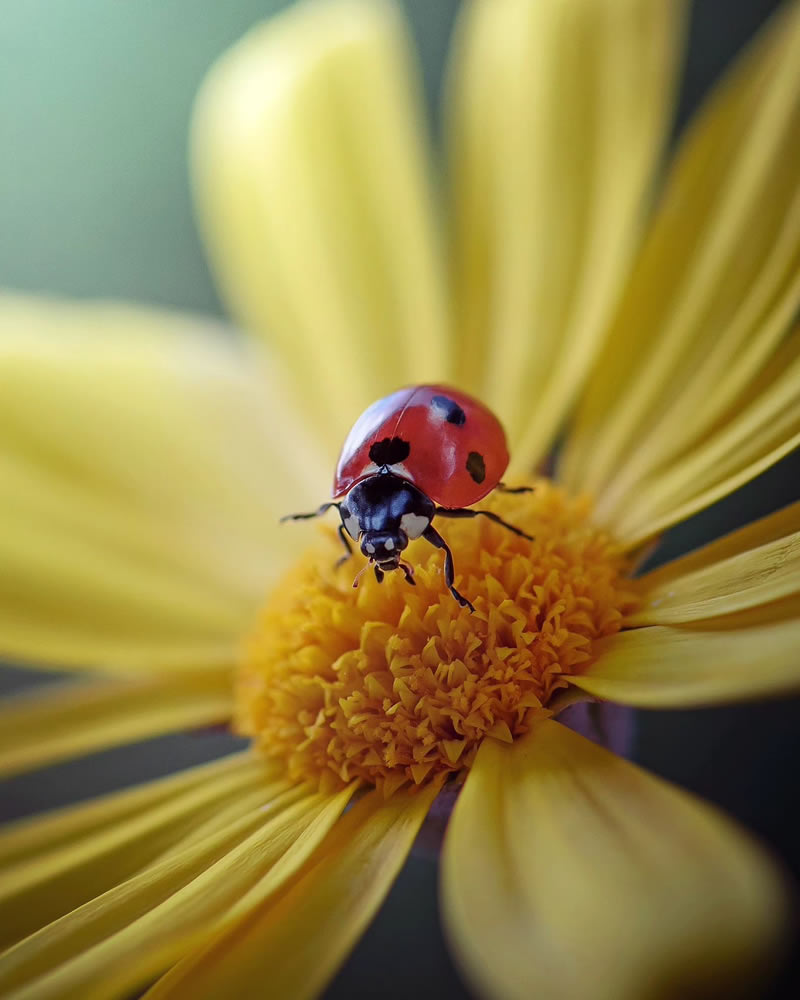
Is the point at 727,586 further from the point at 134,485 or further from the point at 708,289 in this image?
the point at 134,485

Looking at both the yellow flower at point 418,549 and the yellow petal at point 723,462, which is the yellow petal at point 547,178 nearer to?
the yellow flower at point 418,549

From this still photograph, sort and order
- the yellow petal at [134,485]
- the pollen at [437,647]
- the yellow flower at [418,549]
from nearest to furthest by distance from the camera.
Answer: the yellow flower at [418,549] → the pollen at [437,647] → the yellow petal at [134,485]

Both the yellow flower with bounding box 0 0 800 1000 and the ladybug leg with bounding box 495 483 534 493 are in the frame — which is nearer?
the yellow flower with bounding box 0 0 800 1000

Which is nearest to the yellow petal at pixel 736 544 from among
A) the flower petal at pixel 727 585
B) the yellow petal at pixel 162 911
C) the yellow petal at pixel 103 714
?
the flower petal at pixel 727 585

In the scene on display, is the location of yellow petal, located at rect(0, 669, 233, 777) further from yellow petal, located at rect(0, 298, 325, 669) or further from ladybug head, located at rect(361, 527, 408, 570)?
ladybug head, located at rect(361, 527, 408, 570)

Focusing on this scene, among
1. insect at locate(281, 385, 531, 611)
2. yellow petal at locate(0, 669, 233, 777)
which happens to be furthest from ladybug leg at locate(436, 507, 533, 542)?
yellow petal at locate(0, 669, 233, 777)
